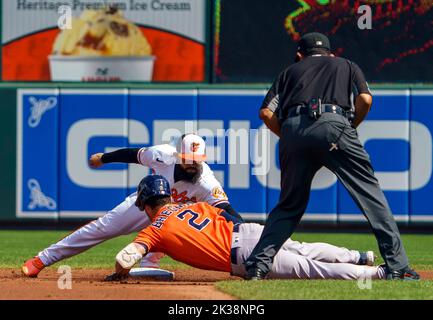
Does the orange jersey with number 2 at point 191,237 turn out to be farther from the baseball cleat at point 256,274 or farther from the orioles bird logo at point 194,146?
the orioles bird logo at point 194,146

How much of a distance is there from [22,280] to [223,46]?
648 cm

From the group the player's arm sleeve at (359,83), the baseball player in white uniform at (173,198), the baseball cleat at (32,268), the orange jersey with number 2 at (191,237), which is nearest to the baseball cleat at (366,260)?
the baseball player in white uniform at (173,198)

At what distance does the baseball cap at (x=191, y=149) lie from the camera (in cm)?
778

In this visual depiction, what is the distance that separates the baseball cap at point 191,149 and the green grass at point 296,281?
1101mm

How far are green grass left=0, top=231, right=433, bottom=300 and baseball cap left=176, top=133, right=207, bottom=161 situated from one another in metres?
1.10

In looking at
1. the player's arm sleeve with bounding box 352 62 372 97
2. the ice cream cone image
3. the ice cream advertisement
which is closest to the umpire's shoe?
the player's arm sleeve with bounding box 352 62 372 97

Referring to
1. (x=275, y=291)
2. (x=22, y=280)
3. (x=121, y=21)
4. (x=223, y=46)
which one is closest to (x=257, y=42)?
(x=223, y=46)

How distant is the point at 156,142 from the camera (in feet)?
42.9

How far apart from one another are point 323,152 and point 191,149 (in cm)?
120

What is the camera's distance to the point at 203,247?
7168 mm

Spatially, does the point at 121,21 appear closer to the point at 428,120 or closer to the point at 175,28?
the point at 175,28

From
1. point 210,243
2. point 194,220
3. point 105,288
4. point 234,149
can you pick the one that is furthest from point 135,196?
point 234,149

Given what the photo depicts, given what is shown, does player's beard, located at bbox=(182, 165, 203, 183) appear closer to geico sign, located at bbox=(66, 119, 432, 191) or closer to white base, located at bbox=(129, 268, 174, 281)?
white base, located at bbox=(129, 268, 174, 281)

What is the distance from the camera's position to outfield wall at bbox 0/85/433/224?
1298 cm
